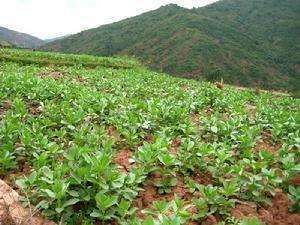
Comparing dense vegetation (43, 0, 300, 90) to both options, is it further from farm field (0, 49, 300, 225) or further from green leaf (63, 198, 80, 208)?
green leaf (63, 198, 80, 208)

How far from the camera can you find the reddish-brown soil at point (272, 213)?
5.27 meters

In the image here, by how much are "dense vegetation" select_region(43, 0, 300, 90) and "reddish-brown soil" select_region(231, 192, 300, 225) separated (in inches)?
2318

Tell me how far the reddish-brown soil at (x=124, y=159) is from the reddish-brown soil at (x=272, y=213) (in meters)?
1.59

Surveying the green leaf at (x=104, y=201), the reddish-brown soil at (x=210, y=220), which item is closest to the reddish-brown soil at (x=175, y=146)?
the reddish-brown soil at (x=210, y=220)

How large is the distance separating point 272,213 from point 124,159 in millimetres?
2146

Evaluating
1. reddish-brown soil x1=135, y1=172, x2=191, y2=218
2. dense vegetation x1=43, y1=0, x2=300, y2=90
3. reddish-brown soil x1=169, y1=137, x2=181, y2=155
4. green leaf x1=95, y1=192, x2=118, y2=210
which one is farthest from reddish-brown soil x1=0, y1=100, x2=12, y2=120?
dense vegetation x1=43, y1=0, x2=300, y2=90

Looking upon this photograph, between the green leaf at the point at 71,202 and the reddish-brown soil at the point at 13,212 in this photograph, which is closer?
the reddish-brown soil at the point at 13,212

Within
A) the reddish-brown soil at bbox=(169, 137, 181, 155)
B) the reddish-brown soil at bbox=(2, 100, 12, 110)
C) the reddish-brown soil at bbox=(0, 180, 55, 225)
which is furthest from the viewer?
the reddish-brown soil at bbox=(2, 100, 12, 110)

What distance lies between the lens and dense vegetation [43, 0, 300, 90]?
290 feet

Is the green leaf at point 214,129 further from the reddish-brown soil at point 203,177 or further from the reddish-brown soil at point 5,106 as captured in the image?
the reddish-brown soil at point 5,106

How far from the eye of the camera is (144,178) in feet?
18.9

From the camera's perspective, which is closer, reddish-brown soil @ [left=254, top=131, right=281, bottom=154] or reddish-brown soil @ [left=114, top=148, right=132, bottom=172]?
reddish-brown soil @ [left=114, top=148, right=132, bottom=172]

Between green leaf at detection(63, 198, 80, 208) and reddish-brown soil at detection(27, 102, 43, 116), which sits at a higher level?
green leaf at detection(63, 198, 80, 208)

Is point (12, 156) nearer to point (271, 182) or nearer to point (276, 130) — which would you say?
point (271, 182)
